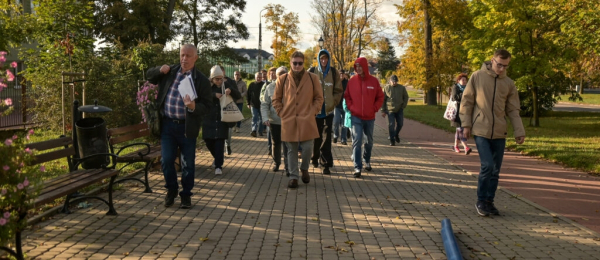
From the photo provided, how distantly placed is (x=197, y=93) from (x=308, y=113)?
7.12 feet

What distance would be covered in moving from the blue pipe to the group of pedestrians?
1.50m

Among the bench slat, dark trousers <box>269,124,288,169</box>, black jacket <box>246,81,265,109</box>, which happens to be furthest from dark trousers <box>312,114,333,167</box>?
black jacket <box>246,81,265,109</box>

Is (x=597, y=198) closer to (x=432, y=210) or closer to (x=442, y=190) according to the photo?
(x=442, y=190)

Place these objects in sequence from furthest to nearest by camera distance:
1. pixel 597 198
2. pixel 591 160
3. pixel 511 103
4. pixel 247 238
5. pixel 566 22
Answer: pixel 566 22 → pixel 591 160 → pixel 597 198 → pixel 511 103 → pixel 247 238

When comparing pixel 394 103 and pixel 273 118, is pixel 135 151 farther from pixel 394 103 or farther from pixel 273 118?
pixel 394 103

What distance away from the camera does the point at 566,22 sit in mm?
17031

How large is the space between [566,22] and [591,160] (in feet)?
20.9

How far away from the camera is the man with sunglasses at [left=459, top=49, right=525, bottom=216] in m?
7.00

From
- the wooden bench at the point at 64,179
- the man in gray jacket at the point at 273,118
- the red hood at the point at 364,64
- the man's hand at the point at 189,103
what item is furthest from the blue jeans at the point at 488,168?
the wooden bench at the point at 64,179

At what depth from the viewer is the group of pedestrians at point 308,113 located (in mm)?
7031

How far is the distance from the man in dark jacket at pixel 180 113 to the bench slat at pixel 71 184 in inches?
28.8

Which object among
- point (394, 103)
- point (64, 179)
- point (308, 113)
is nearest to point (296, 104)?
point (308, 113)

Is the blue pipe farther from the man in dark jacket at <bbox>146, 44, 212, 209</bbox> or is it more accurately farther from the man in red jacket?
the man in red jacket

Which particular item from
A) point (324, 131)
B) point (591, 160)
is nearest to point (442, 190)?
point (324, 131)
